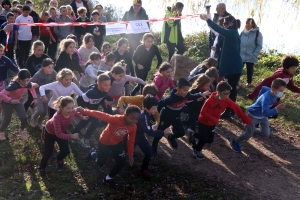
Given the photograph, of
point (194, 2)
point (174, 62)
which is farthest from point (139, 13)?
point (194, 2)

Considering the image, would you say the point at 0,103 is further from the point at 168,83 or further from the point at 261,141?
the point at 261,141

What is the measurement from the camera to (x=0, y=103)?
281 inches

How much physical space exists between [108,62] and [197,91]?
2.14 metres

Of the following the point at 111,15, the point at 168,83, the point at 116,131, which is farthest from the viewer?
the point at 111,15

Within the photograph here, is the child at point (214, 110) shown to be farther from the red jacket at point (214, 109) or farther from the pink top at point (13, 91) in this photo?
the pink top at point (13, 91)

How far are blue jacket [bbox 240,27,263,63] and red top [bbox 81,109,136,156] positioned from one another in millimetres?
5940

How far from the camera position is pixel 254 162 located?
7082mm

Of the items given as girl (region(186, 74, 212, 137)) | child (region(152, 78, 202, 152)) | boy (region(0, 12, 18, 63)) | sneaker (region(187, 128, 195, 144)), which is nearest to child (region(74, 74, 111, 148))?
child (region(152, 78, 202, 152))

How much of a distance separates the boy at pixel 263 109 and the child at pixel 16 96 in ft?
13.3

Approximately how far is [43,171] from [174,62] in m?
6.01

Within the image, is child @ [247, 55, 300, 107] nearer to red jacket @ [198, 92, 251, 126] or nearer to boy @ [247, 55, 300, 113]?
boy @ [247, 55, 300, 113]

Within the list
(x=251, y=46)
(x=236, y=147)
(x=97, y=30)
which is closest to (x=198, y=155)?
(x=236, y=147)

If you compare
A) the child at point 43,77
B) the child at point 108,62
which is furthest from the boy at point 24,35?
the child at point 43,77

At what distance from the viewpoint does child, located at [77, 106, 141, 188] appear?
5533mm
